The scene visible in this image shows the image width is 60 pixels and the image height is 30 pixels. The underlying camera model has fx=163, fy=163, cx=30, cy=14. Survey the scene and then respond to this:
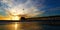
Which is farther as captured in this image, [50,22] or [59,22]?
[50,22]

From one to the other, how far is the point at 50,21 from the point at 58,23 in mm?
1273

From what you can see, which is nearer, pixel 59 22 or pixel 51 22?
pixel 59 22

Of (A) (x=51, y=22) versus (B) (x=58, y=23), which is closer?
(B) (x=58, y=23)

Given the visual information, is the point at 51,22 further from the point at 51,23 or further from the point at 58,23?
the point at 58,23

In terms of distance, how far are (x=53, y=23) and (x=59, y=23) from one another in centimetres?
102

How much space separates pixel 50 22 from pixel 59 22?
163cm

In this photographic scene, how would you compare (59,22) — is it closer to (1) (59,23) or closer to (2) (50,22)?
(1) (59,23)

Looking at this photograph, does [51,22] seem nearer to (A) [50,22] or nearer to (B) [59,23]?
(A) [50,22]

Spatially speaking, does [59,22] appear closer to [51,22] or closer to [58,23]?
[58,23]

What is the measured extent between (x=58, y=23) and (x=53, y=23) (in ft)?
3.51

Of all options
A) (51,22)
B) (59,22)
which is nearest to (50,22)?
(51,22)

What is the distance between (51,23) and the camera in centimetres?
2156

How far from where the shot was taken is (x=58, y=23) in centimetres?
2031

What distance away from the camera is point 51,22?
866 inches
